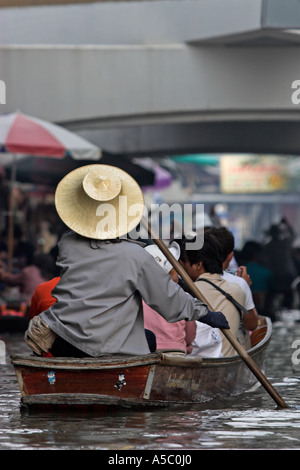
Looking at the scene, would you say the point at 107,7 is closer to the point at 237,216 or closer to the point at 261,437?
the point at 261,437

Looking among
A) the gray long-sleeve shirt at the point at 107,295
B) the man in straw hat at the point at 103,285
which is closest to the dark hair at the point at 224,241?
the man in straw hat at the point at 103,285

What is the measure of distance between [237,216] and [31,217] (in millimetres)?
39715

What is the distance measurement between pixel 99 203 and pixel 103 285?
0.58m

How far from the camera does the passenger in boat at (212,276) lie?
27.9ft

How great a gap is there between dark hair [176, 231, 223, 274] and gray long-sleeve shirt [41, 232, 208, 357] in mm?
1253

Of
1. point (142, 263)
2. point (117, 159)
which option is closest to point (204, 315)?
point (142, 263)

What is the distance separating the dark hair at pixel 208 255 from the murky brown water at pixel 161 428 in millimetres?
1061

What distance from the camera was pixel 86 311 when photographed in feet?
23.7

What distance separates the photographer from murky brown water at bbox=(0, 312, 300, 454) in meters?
6.31

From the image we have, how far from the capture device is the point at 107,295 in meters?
7.26

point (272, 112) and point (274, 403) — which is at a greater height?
point (272, 112)

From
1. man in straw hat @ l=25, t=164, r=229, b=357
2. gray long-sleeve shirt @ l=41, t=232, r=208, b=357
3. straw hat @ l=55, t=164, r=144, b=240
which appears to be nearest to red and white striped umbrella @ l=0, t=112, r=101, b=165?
straw hat @ l=55, t=164, r=144, b=240

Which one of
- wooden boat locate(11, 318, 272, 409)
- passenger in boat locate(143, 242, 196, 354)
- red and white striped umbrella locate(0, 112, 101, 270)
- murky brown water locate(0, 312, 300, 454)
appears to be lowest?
murky brown water locate(0, 312, 300, 454)

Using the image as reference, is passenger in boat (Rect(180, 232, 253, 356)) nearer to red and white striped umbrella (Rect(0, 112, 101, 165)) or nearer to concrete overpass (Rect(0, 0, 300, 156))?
red and white striped umbrella (Rect(0, 112, 101, 165))
